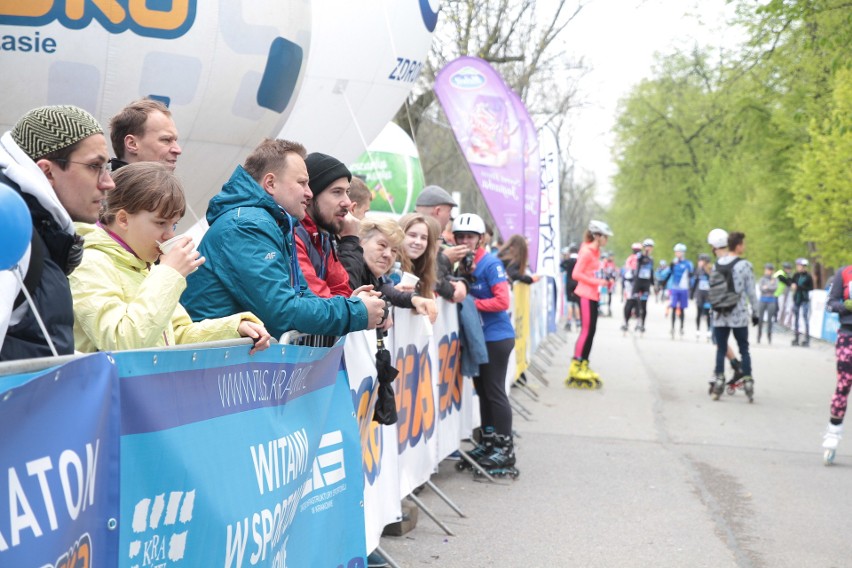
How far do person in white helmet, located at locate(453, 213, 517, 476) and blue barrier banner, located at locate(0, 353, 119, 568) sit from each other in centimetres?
612

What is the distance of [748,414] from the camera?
1266 cm

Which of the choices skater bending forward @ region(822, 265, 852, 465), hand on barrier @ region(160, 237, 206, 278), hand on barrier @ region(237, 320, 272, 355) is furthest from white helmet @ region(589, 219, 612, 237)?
hand on barrier @ region(160, 237, 206, 278)

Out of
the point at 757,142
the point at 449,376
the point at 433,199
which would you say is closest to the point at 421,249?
the point at 433,199

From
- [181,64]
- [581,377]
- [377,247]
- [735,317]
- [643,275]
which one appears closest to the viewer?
[377,247]

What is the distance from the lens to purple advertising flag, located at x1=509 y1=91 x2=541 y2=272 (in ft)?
47.2

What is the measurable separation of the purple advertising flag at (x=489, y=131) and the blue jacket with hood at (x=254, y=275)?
8.68 metres

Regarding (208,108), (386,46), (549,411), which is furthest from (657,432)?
(208,108)

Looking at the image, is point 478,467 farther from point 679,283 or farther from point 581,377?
point 679,283

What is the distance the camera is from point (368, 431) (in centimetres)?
543

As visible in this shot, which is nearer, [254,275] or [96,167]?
[96,167]

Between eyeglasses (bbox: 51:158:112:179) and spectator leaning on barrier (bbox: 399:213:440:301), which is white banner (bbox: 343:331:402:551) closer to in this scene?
spectator leaning on barrier (bbox: 399:213:440:301)

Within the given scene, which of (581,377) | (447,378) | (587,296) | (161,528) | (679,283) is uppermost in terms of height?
(161,528)

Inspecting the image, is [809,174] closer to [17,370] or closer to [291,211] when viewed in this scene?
[291,211]

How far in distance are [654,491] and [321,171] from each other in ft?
14.4
